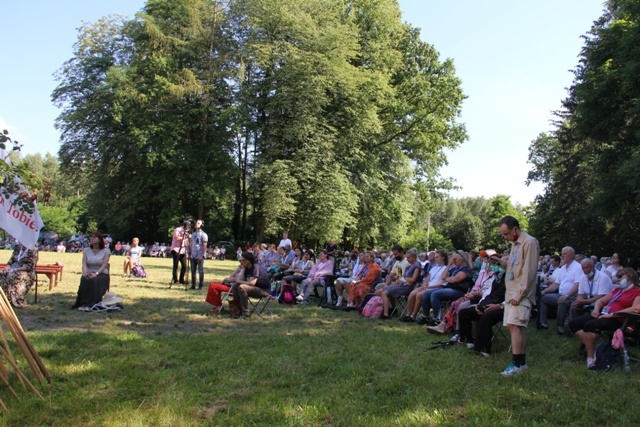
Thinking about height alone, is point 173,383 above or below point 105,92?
below

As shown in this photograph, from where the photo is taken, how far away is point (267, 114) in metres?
30.6

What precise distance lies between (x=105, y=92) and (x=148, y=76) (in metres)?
2.69

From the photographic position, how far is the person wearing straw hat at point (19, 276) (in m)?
8.91

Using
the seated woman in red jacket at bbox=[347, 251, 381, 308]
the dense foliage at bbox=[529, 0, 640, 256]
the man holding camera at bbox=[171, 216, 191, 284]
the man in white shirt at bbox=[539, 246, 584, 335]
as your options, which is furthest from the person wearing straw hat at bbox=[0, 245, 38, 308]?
the dense foliage at bbox=[529, 0, 640, 256]

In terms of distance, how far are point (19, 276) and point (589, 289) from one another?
9.69 m

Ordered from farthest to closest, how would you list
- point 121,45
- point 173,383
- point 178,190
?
point 121,45 → point 178,190 → point 173,383

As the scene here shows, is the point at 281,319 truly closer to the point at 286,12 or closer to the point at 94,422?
the point at 94,422

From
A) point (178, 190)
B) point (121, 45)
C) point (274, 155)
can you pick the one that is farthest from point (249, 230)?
Result: point (121, 45)

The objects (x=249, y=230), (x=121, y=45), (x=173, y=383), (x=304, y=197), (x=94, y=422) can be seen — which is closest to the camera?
(x=94, y=422)

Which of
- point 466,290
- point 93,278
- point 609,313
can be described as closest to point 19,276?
point 93,278

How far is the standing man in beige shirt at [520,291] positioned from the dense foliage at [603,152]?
12693 mm

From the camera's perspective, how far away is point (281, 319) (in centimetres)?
909

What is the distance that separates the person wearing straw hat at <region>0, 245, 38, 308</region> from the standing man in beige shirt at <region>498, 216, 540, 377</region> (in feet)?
25.6

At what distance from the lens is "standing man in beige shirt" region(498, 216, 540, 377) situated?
550 centimetres
